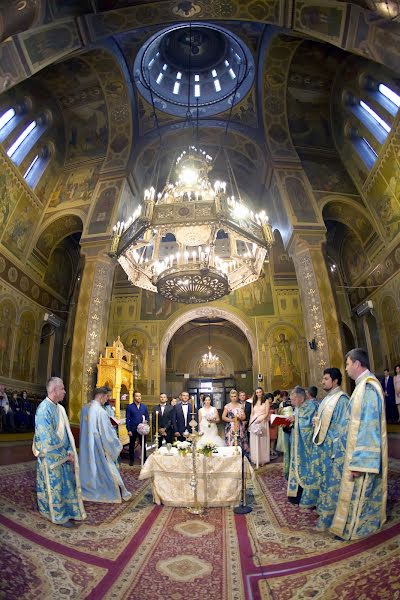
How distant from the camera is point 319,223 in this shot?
12281 mm

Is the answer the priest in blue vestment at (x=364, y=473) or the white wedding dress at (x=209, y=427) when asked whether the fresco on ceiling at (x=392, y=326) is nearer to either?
the white wedding dress at (x=209, y=427)

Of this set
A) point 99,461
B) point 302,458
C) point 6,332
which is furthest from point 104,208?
point 302,458

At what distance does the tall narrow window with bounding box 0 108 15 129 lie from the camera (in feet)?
37.4

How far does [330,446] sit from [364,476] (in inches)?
28.6

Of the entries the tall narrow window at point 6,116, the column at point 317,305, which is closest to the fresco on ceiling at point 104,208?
the tall narrow window at point 6,116

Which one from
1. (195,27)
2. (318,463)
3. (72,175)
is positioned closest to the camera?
(318,463)

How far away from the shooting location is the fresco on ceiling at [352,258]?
14416mm

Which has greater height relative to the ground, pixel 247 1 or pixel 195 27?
pixel 195 27

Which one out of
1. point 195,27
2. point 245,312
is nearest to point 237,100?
point 195,27

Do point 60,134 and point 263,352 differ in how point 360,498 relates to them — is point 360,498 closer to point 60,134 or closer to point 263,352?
point 263,352

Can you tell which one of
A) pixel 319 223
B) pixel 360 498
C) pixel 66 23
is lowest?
pixel 360 498

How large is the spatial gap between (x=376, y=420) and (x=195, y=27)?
15.2m

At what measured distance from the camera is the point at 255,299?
18.2 m

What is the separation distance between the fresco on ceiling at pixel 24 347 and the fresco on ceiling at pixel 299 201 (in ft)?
34.8
